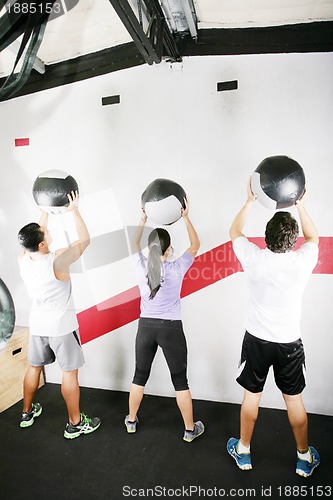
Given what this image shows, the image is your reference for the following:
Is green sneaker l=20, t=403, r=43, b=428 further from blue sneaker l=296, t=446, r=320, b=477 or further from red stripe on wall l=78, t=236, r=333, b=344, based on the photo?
blue sneaker l=296, t=446, r=320, b=477

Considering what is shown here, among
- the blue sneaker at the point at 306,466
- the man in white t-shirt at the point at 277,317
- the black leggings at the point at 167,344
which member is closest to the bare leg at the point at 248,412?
the man in white t-shirt at the point at 277,317

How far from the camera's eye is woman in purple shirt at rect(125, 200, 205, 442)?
7.80 ft

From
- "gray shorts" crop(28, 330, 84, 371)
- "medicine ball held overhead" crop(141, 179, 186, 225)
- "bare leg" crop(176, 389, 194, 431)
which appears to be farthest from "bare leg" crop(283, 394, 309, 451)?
"gray shorts" crop(28, 330, 84, 371)

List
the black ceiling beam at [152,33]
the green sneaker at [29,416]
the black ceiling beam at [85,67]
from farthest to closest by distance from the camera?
1. the black ceiling beam at [85,67]
2. the green sneaker at [29,416]
3. the black ceiling beam at [152,33]

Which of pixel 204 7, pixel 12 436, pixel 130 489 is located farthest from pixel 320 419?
pixel 204 7

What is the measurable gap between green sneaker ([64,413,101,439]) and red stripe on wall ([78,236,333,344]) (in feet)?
2.45

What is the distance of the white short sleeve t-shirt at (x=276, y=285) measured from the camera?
6.50 feet

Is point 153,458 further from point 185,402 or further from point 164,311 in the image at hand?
point 164,311

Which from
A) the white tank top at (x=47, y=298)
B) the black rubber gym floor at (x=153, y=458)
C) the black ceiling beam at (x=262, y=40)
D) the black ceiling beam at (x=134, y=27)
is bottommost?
the black rubber gym floor at (x=153, y=458)

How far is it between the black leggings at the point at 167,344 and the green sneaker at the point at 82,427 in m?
0.65

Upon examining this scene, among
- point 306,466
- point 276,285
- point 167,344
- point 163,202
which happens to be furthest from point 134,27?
point 306,466

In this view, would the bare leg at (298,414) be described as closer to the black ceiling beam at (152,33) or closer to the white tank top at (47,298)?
the white tank top at (47,298)

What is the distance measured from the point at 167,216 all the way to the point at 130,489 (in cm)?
167

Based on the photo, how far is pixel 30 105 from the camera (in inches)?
129
